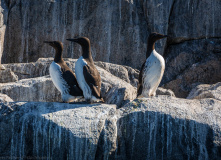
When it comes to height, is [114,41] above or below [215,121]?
above

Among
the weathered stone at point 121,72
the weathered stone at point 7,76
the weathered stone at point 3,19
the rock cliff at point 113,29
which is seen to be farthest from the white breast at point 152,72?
the weathered stone at point 3,19

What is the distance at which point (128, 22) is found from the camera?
1184 centimetres

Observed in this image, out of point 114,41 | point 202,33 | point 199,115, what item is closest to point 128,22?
point 114,41

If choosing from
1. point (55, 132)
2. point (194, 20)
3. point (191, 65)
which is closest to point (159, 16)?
point (194, 20)

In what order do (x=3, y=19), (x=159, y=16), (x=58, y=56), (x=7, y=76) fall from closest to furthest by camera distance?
(x=58, y=56) < (x=7, y=76) < (x=3, y=19) < (x=159, y=16)

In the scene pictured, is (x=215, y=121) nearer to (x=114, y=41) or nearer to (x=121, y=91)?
(x=121, y=91)

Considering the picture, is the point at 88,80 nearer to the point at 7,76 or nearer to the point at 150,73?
the point at 150,73

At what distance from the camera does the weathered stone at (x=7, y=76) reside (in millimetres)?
Result: 9359

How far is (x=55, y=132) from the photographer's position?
591 cm

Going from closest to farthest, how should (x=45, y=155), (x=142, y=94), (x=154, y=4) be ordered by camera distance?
(x=45, y=155), (x=142, y=94), (x=154, y=4)

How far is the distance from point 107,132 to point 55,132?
0.86 metres

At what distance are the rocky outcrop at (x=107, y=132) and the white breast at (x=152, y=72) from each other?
4.07 ft

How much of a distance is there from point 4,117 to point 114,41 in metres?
6.26

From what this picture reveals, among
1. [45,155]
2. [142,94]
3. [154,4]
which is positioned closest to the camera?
[45,155]
